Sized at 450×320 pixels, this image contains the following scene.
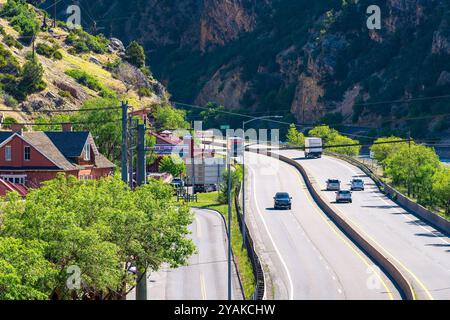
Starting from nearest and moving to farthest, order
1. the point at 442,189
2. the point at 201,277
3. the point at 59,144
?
the point at 201,277
the point at 59,144
the point at 442,189

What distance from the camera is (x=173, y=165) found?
114 meters

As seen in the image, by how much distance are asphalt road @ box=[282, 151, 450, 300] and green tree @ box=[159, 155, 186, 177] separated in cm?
1386

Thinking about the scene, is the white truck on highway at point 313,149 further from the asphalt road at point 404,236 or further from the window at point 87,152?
the window at point 87,152

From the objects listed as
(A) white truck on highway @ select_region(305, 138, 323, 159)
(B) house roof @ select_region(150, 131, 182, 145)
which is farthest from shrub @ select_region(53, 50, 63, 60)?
(A) white truck on highway @ select_region(305, 138, 323, 159)

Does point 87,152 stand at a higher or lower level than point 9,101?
lower

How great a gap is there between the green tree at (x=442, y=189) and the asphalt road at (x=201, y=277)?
20550 millimetres

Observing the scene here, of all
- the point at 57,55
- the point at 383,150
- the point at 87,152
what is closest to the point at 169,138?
the point at 383,150

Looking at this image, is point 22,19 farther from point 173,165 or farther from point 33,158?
point 33,158

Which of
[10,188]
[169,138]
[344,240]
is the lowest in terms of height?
[344,240]

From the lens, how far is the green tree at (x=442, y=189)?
86.5m

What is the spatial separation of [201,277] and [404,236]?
59.0 ft

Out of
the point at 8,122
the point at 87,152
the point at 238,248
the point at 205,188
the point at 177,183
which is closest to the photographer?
the point at 238,248

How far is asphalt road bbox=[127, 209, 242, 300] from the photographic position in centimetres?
5216
